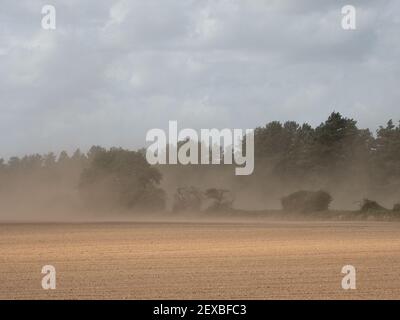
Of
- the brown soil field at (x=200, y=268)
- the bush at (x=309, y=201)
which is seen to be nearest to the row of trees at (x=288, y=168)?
the bush at (x=309, y=201)

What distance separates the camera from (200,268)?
25.6 m

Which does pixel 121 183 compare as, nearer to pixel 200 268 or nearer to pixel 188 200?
pixel 188 200

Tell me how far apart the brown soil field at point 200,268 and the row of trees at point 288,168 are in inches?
2236

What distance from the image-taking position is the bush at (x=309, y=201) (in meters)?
78.8

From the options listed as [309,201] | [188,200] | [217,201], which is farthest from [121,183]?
[309,201]

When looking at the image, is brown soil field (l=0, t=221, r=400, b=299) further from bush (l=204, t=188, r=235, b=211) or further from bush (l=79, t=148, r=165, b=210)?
bush (l=79, t=148, r=165, b=210)

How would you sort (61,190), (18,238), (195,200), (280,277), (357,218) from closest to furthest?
1. (280,277)
2. (18,238)
3. (357,218)
4. (195,200)
5. (61,190)

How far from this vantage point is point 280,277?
75.6ft

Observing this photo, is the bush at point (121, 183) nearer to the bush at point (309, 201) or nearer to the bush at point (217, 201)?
the bush at point (217, 201)

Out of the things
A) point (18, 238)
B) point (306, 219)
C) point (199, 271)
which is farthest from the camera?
point (306, 219)
